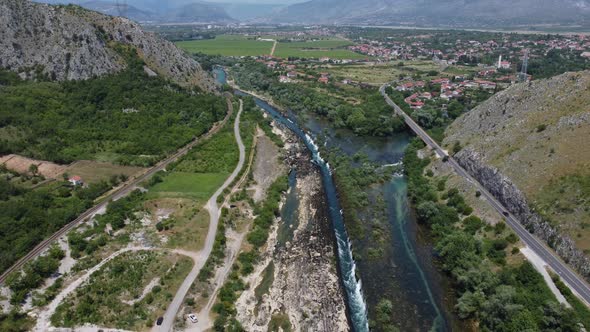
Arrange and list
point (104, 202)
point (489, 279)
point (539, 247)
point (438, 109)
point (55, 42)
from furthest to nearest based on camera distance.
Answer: point (438, 109)
point (55, 42)
point (104, 202)
point (539, 247)
point (489, 279)

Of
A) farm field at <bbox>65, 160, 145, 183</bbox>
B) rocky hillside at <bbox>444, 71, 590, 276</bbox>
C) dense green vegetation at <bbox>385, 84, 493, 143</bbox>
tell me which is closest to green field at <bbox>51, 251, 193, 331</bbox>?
farm field at <bbox>65, 160, 145, 183</bbox>

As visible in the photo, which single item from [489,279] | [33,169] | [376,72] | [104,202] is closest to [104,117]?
[33,169]

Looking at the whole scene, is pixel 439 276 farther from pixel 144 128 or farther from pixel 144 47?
pixel 144 47

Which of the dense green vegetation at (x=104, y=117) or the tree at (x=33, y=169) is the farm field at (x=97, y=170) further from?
the tree at (x=33, y=169)

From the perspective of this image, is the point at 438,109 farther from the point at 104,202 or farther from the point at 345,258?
the point at 104,202

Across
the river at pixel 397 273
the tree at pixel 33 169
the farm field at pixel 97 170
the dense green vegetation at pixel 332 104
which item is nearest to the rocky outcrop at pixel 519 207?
the river at pixel 397 273

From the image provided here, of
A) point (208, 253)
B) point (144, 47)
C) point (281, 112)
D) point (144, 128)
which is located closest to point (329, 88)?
point (281, 112)
